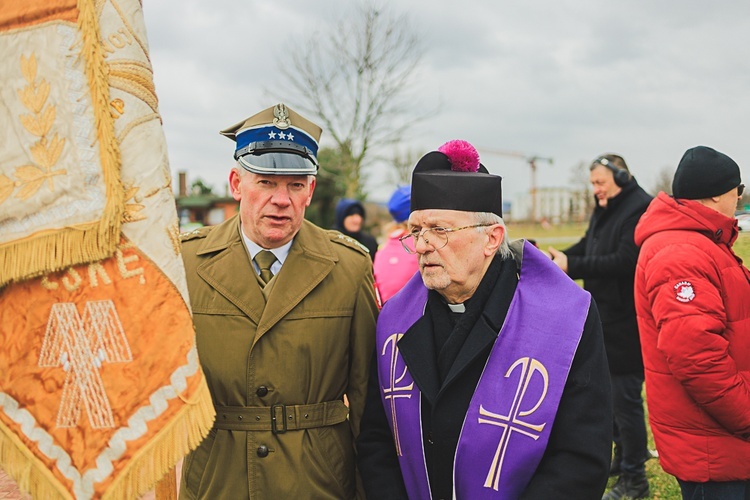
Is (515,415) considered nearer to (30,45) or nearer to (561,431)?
(561,431)

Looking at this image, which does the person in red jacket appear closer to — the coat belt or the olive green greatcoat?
the olive green greatcoat

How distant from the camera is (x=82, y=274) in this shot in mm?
1802

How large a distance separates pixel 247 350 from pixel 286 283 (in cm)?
29

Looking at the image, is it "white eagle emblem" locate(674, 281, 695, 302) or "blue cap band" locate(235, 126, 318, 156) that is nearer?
"blue cap band" locate(235, 126, 318, 156)

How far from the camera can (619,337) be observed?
4.68m

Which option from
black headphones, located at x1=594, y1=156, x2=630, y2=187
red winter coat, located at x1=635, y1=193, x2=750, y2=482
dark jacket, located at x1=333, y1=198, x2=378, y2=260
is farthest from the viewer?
dark jacket, located at x1=333, y1=198, x2=378, y2=260

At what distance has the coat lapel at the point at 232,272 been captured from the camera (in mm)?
2479

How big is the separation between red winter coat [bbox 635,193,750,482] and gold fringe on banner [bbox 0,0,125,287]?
7.60 ft

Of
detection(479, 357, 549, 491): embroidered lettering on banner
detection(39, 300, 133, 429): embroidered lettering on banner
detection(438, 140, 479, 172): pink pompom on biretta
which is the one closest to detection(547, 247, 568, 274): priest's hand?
detection(438, 140, 479, 172): pink pompom on biretta

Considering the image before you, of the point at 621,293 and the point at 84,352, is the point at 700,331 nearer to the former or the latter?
the point at 621,293

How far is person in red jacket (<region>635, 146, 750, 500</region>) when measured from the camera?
2.78m

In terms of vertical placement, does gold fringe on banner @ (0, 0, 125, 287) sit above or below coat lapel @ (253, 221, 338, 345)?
above

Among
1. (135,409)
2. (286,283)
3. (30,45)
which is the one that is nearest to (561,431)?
(286,283)

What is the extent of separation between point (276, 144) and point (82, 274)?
95cm
